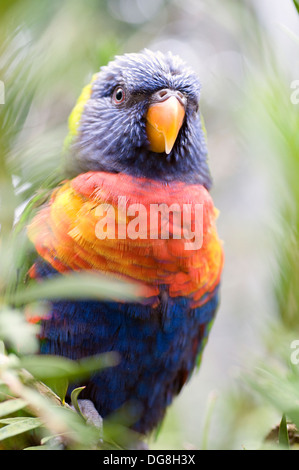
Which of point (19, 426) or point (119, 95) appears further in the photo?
point (119, 95)

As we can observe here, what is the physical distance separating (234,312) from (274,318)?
232 centimetres

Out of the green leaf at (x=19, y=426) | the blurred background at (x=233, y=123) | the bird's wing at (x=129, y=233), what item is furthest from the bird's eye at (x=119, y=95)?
the green leaf at (x=19, y=426)

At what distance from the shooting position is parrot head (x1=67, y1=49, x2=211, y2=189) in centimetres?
151

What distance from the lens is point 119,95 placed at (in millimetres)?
1645

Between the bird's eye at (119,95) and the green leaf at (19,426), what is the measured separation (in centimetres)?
124

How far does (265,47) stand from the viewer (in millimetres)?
837

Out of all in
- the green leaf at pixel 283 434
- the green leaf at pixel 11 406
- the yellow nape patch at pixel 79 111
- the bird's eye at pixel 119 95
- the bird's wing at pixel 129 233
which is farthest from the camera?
the yellow nape patch at pixel 79 111

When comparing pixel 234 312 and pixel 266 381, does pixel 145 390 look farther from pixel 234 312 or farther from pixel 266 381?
pixel 234 312

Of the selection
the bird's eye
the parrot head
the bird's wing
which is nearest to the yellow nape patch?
the parrot head

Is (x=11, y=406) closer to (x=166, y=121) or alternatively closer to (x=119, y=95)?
(x=166, y=121)

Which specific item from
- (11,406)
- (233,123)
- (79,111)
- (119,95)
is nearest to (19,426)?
(11,406)

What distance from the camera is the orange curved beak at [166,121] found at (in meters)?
1.45

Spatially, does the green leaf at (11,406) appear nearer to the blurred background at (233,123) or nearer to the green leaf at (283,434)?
the blurred background at (233,123)

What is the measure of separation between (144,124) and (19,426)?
44.4 inches
